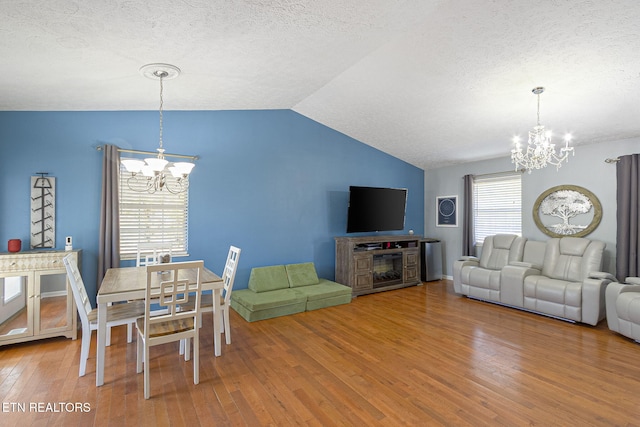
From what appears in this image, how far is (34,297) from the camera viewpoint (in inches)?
130

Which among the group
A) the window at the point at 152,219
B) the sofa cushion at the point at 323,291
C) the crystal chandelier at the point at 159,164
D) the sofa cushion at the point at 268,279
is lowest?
the sofa cushion at the point at 323,291

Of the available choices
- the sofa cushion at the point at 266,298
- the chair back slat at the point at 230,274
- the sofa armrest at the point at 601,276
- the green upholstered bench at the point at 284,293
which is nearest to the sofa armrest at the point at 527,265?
the sofa armrest at the point at 601,276

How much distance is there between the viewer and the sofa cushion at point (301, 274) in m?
5.08

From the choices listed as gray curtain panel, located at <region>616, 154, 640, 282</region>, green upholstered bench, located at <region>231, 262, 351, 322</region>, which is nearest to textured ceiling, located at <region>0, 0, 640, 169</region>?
gray curtain panel, located at <region>616, 154, 640, 282</region>

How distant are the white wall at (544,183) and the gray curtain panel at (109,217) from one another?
585 centimetres

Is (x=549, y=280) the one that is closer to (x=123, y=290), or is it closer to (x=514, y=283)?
(x=514, y=283)

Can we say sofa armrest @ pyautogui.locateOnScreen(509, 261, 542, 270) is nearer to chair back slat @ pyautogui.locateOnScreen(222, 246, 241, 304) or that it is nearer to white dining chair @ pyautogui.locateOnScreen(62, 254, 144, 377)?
chair back slat @ pyautogui.locateOnScreen(222, 246, 241, 304)

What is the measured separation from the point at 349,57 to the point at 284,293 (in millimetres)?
3194

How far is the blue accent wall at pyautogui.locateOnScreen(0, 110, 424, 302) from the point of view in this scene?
3680 millimetres

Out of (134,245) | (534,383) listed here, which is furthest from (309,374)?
(134,245)

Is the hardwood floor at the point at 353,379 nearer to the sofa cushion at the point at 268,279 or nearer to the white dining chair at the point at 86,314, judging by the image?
the white dining chair at the point at 86,314

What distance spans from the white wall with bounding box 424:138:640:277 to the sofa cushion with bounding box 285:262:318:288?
3309 mm

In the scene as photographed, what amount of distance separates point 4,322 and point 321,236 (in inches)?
163

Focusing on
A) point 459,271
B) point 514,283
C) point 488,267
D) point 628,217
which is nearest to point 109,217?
point 459,271
